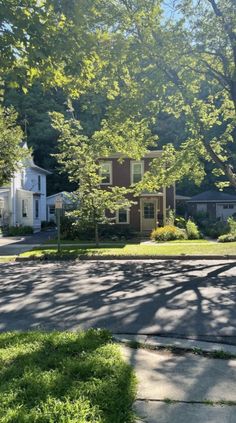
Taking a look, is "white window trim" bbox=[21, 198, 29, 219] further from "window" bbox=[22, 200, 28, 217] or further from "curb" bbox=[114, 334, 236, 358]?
"curb" bbox=[114, 334, 236, 358]

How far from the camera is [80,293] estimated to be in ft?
32.5

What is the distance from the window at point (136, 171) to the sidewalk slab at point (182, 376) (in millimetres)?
26816

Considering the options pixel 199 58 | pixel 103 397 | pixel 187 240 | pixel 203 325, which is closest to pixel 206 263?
pixel 199 58

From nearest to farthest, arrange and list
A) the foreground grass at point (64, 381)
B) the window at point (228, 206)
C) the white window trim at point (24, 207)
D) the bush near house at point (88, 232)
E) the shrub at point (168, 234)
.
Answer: the foreground grass at point (64, 381) → the shrub at point (168, 234) → the bush near house at point (88, 232) → the white window trim at point (24, 207) → the window at point (228, 206)

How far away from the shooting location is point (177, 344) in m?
6.10

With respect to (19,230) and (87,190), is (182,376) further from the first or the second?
(19,230)

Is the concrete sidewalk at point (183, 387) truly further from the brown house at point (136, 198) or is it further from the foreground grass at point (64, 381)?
the brown house at point (136, 198)

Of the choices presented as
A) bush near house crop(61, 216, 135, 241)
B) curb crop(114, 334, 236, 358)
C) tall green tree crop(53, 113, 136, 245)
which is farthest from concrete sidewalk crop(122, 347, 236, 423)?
bush near house crop(61, 216, 135, 241)

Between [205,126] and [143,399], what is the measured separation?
18.4m

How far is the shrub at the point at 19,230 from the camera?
3522 cm

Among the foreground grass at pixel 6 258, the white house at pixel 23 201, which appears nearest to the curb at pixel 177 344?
the foreground grass at pixel 6 258

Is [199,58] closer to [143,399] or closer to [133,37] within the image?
[133,37]

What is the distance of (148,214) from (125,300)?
23539 millimetres

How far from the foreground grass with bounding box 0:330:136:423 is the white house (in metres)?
30.8
